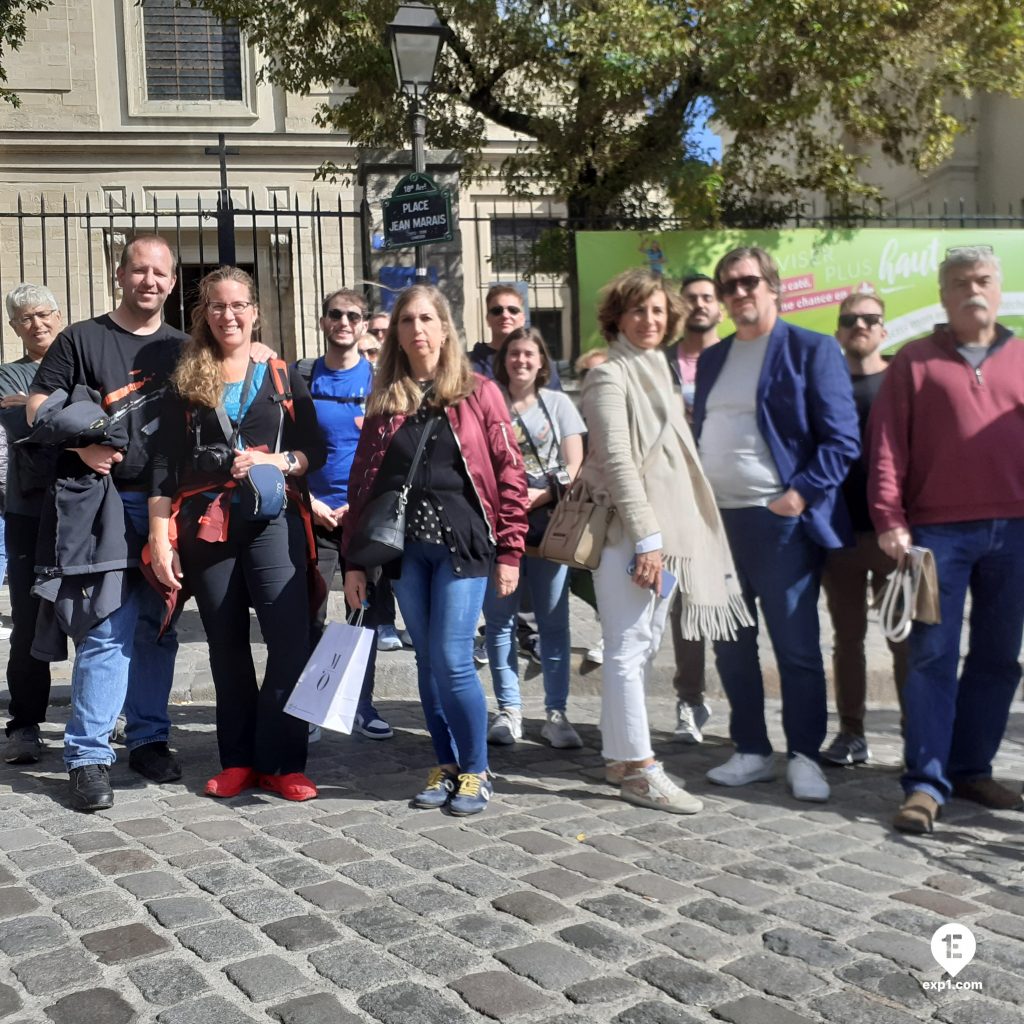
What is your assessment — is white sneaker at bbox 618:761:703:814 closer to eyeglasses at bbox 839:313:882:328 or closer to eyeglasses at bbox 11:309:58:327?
eyeglasses at bbox 839:313:882:328

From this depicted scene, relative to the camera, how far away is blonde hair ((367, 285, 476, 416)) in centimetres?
448

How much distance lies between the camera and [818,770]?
4660 mm

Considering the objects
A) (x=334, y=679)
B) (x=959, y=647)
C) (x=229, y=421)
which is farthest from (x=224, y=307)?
(x=959, y=647)

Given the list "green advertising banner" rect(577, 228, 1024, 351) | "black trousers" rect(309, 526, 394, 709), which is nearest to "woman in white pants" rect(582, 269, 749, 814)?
"black trousers" rect(309, 526, 394, 709)

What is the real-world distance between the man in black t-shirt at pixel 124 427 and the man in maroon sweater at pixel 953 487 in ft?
9.10

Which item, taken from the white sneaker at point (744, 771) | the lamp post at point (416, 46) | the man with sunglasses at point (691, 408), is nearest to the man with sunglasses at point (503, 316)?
the man with sunglasses at point (691, 408)

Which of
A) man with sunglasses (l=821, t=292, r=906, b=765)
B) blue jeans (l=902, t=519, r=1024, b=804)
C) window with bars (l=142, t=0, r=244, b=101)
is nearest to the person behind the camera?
blue jeans (l=902, t=519, r=1024, b=804)

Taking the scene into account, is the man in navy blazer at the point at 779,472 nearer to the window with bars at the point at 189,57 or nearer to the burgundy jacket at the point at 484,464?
the burgundy jacket at the point at 484,464

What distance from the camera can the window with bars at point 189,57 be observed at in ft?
75.1

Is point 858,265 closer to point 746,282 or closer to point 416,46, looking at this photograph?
point 416,46

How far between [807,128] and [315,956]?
11.2m

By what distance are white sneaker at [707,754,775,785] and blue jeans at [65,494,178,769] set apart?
2268 mm

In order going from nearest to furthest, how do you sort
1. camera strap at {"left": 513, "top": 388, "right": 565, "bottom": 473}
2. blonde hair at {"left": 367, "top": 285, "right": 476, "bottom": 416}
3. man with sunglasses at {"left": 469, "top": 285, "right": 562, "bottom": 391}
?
blonde hair at {"left": 367, "top": 285, "right": 476, "bottom": 416} → camera strap at {"left": 513, "top": 388, "right": 565, "bottom": 473} → man with sunglasses at {"left": 469, "top": 285, "right": 562, "bottom": 391}

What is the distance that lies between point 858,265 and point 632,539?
7890 mm
